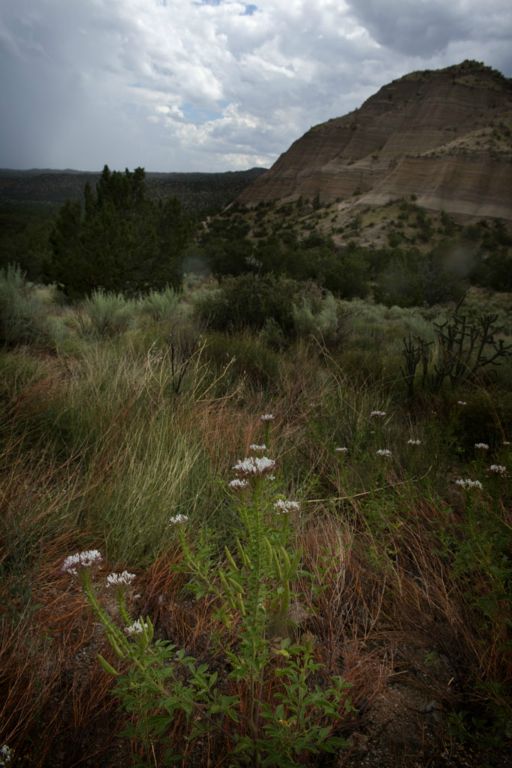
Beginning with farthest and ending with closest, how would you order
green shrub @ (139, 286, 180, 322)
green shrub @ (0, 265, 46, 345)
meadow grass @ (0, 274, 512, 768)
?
green shrub @ (139, 286, 180, 322) < green shrub @ (0, 265, 46, 345) < meadow grass @ (0, 274, 512, 768)

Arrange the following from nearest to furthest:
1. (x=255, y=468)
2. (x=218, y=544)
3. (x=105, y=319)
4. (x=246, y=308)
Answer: (x=255, y=468), (x=218, y=544), (x=105, y=319), (x=246, y=308)

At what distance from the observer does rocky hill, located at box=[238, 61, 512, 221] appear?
44.0 m

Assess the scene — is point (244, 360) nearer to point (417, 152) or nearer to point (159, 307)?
point (159, 307)

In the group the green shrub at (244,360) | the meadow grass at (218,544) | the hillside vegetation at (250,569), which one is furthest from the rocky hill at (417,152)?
the meadow grass at (218,544)

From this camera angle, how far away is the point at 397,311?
15.9 metres

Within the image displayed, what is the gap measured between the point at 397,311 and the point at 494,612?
15.0 metres

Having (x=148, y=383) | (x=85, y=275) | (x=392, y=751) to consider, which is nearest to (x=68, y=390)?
(x=148, y=383)

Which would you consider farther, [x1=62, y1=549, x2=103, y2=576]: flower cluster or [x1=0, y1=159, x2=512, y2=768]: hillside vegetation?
[x1=0, y1=159, x2=512, y2=768]: hillside vegetation

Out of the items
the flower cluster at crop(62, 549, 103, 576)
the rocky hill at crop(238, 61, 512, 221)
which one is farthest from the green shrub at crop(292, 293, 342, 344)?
the rocky hill at crop(238, 61, 512, 221)

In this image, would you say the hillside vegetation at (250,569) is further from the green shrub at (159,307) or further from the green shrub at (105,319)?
the green shrub at (159,307)

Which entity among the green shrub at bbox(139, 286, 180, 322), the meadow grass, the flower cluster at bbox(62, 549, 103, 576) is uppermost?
the flower cluster at bbox(62, 549, 103, 576)

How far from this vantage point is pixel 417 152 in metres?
56.8

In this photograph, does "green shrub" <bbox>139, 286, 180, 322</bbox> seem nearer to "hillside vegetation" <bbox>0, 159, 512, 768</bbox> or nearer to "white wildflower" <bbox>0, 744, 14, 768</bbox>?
"hillside vegetation" <bbox>0, 159, 512, 768</bbox>

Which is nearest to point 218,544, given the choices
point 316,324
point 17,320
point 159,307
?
point 17,320
